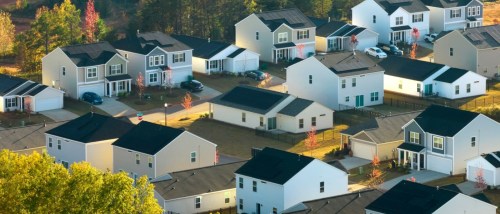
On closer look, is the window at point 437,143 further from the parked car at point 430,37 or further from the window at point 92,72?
the parked car at point 430,37

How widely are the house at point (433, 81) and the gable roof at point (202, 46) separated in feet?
54.8

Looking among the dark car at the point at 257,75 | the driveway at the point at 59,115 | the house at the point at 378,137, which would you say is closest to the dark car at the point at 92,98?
the driveway at the point at 59,115

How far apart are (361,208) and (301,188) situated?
685 centimetres

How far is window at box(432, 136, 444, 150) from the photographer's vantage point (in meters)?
115

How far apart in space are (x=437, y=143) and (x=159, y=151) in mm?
20223

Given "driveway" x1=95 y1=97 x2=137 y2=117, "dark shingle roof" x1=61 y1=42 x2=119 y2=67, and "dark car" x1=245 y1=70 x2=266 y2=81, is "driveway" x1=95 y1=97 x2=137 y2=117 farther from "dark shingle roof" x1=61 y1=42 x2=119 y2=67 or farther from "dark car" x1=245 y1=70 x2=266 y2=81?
"dark car" x1=245 y1=70 x2=266 y2=81

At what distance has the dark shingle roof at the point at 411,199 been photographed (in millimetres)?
93062

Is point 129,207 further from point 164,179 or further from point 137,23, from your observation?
point 137,23

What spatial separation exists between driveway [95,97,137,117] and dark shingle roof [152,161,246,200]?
2758 centimetres

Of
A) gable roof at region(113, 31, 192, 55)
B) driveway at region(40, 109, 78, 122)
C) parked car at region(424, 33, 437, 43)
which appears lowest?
driveway at region(40, 109, 78, 122)

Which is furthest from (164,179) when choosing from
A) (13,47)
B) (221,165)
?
(13,47)

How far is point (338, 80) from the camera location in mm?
136125

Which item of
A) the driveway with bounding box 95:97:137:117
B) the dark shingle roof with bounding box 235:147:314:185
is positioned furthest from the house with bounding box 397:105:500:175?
the driveway with bounding box 95:97:137:117

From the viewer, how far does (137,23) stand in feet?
536
